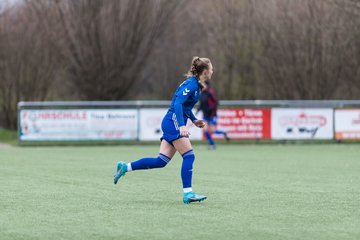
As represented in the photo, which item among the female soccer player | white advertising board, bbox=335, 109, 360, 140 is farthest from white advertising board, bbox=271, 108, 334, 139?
the female soccer player

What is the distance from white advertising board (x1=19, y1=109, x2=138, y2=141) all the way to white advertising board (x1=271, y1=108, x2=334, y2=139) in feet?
13.9

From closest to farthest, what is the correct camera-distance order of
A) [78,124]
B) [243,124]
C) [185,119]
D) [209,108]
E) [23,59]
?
[185,119], [209,108], [78,124], [243,124], [23,59]

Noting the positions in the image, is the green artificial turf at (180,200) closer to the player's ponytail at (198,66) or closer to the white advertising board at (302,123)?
the player's ponytail at (198,66)

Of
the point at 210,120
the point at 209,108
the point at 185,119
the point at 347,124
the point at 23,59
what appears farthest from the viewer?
the point at 23,59

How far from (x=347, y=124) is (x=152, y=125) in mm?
5807

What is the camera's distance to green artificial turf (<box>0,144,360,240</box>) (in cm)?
821

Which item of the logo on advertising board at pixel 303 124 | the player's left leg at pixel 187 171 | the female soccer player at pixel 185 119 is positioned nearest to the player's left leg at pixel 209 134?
the logo on advertising board at pixel 303 124

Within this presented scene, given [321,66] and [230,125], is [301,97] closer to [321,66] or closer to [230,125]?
[321,66]

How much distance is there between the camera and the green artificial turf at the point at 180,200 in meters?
8.21

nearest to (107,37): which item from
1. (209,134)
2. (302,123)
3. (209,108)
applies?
(209,108)

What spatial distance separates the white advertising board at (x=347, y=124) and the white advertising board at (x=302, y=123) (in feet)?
0.68

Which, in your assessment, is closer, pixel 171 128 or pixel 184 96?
pixel 184 96

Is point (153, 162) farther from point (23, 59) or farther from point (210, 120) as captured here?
point (23, 59)

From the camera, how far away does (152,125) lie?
86.6ft
